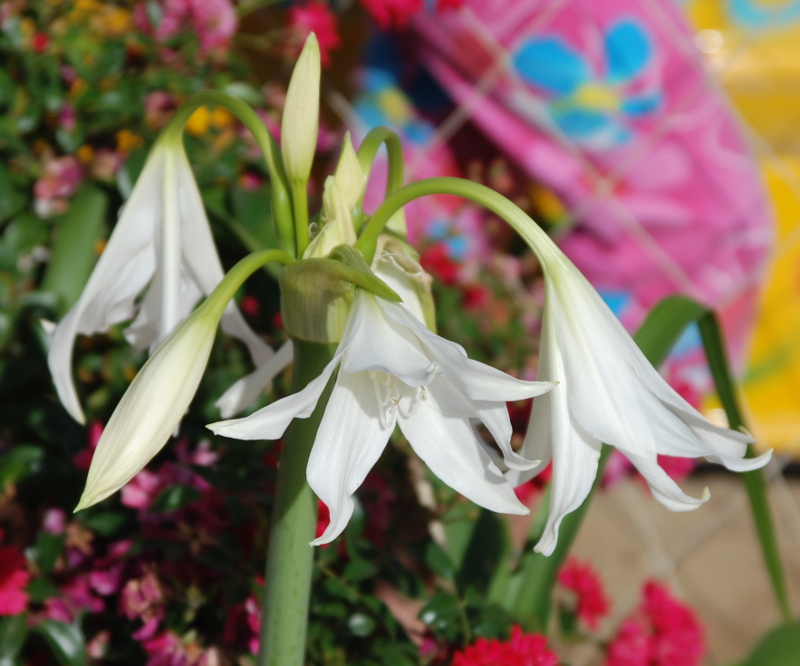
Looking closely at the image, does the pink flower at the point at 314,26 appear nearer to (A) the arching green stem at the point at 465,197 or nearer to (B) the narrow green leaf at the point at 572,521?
(B) the narrow green leaf at the point at 572,521

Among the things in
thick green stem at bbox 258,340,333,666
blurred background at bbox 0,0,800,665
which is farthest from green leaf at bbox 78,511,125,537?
thick green stem at bbox 258,340,333,666

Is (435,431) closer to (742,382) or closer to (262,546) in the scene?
(262,546)

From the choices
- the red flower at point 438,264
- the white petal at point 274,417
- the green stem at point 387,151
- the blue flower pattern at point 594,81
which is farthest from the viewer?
the blue flower pattern at point 594,81

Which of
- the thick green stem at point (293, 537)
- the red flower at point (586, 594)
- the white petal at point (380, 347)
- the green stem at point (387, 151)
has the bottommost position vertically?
the red flower at point (586, 594)

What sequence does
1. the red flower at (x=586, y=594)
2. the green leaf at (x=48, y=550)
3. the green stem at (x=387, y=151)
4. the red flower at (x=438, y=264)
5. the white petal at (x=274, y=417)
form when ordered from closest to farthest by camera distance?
the white petal at (x=274, y=417), the green stem at (x=387, y=151), the green leaf at (x=48, y=550), the red flower at (x=586, y=594), the red flower at (x=438, y=264)

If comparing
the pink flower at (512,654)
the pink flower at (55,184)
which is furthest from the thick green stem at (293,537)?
the pink flower at (55,184)

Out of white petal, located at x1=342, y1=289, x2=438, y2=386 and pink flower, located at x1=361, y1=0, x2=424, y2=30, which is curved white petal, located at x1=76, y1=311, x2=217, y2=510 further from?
pink flower, located at x1=361, y1=0, x2=424, y2=30
